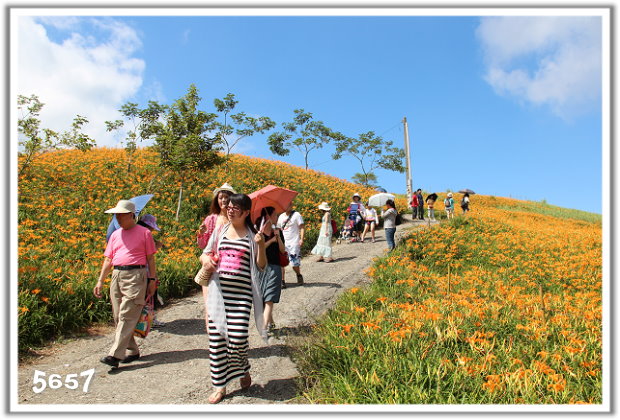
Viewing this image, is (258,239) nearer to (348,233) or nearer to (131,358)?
(131,358)

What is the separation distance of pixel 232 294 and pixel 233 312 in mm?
166

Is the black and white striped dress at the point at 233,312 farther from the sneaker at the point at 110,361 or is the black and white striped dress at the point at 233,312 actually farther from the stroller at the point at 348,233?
the stroller at the point at 348,233

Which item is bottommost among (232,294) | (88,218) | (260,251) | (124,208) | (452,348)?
(452,348)

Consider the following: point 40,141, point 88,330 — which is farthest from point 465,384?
point 40,141

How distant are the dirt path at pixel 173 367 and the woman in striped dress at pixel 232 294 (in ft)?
1.05

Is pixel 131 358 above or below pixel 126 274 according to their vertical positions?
below

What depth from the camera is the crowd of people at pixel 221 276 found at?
359 cm

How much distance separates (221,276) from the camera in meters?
3.63

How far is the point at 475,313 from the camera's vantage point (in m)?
4.96

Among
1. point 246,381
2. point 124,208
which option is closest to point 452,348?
point 246,381

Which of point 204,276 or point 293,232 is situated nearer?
point 204,276

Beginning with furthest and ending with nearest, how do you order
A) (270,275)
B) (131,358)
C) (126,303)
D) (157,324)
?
(157,324), (270,275), (131,358), (126,303)

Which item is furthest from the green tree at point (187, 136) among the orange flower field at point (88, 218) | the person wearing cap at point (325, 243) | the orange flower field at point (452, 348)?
the orange flower field at point (452, 348)
